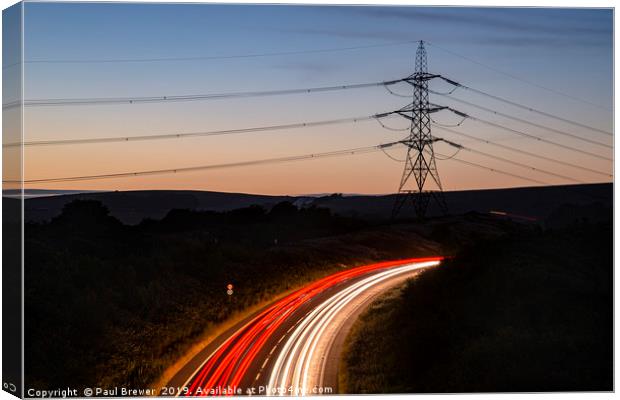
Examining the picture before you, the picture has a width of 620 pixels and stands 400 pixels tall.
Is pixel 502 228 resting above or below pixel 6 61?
below

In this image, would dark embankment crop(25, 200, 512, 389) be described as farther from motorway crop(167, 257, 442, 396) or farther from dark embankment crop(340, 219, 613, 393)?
dark embankment crop(340, 219, 613, 393)

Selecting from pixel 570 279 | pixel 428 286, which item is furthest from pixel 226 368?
pixel 570 279

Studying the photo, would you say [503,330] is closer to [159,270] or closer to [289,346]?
[289,346]

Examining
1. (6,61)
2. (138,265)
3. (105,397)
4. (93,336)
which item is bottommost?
(105,397)

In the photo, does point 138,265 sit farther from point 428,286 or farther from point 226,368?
point 428,286

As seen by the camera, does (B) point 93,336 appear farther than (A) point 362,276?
No

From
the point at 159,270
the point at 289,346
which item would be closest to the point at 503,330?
the point at 289,346
